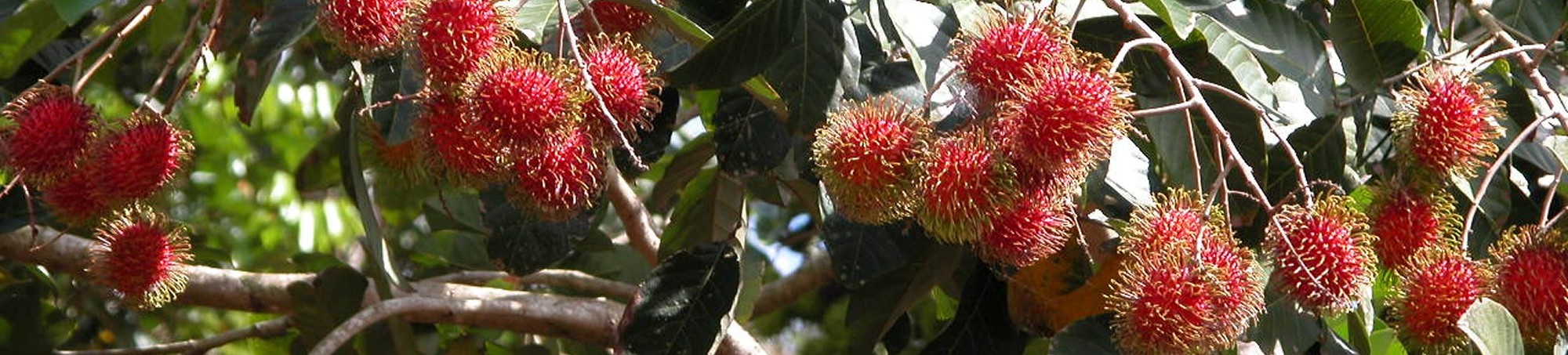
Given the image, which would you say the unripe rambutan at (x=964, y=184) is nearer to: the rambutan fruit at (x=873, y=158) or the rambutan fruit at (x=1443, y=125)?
the rambutan fruit at (x=873, y=158)

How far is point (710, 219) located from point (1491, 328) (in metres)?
0.92

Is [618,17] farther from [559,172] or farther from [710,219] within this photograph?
[710,219]

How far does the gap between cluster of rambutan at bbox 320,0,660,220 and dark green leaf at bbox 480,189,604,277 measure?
2.45ft

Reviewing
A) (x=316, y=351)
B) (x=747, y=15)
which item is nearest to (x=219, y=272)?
(x=316, y=351)

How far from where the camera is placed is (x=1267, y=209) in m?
1.33

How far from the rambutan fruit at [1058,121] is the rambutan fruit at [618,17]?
38 cm

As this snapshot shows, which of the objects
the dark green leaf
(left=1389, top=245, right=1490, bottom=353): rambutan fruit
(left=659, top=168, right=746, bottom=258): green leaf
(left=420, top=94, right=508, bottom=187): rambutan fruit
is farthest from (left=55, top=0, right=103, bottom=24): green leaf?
(left=1389, top=245, right=1490, bottom=353): rambutan fruit

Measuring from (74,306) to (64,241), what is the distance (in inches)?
32.6

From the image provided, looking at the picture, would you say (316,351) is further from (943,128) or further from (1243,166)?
(1243,166)

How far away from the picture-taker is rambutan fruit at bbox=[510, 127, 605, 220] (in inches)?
52.3

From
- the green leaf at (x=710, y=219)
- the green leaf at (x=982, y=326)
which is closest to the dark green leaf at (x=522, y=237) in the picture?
the green leaf at (x=710, y=219)

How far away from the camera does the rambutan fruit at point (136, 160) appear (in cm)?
148

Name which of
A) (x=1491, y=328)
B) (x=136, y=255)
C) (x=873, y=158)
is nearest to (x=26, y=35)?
(x=136, y=255)

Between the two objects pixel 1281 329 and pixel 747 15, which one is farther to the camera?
pixel 1281 329
